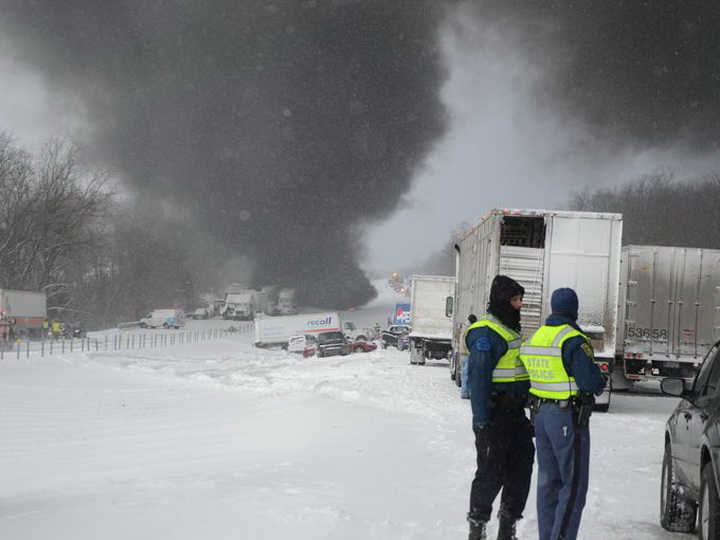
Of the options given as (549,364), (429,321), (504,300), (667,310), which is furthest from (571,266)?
(429,321)

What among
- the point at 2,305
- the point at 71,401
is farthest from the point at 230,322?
the point at 71,401

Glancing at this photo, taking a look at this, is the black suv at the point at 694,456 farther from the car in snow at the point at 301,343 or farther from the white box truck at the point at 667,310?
the car in snow at the point at 301,343

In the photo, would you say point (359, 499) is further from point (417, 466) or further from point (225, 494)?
point (417, 466)

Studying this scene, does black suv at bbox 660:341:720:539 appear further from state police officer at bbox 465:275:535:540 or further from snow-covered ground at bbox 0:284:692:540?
state police officer at bbox 465:275:535:540

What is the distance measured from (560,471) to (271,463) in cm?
445

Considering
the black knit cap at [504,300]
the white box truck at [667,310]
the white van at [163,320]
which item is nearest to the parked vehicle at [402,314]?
the white box truck at [667,310]

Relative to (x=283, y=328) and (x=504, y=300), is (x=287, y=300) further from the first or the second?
(x=504, y=300)

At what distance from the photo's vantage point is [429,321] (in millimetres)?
30344

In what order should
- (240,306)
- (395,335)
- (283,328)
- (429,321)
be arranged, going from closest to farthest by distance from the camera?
(429,321) < (395,335) < (283,328) < (240,306)

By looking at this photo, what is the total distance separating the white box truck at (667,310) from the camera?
1819cm

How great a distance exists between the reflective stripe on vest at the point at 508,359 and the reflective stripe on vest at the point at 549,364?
0.06 m

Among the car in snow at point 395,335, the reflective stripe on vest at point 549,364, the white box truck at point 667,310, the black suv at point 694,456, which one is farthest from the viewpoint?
the car in snow at point 395,335

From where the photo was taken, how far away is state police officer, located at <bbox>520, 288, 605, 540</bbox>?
205 inches

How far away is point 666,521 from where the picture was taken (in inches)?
251
